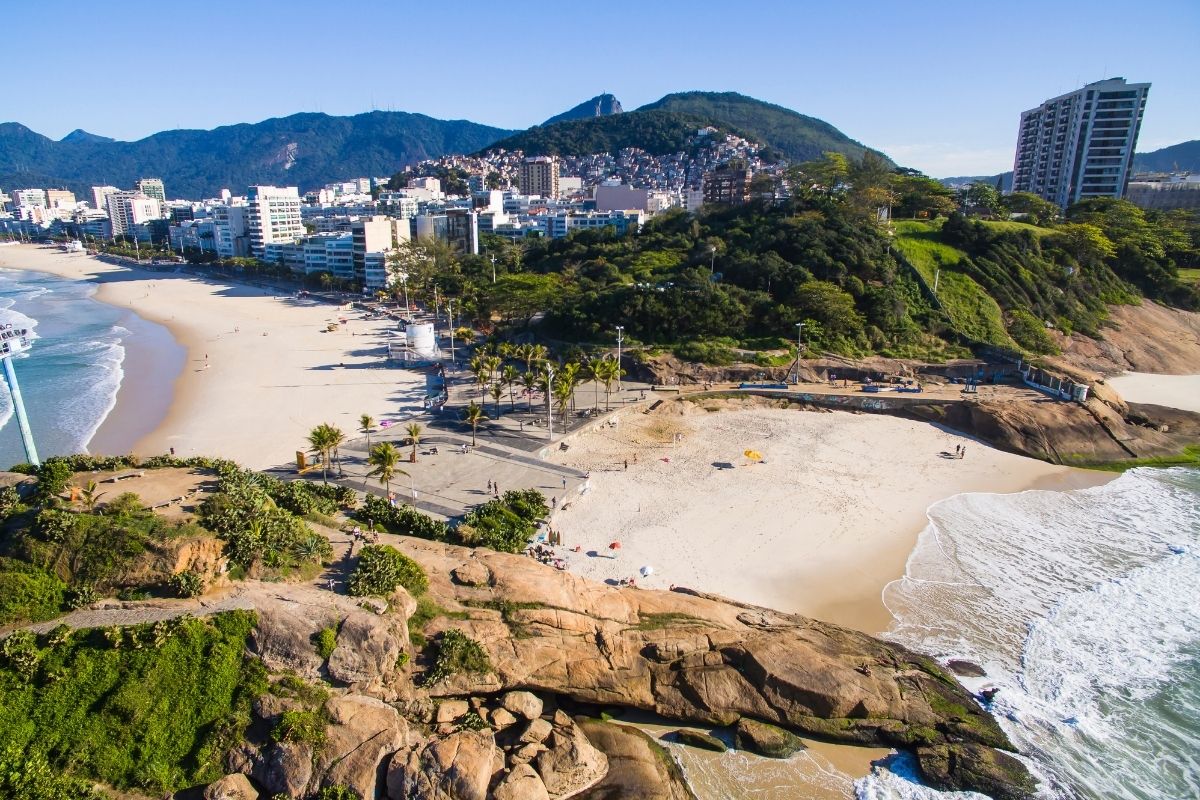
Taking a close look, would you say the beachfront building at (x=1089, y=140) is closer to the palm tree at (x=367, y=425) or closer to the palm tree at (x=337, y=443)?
the palm tree at (x=367, y=425)

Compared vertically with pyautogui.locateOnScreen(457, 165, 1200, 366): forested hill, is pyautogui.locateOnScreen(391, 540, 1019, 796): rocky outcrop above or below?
below

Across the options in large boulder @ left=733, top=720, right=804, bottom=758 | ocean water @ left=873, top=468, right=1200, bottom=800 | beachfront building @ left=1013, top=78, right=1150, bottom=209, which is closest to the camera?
large boulder @ left=733, top=720, right=804, bottom=758

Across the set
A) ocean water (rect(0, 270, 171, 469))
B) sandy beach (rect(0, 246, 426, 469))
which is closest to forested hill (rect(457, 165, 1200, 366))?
sandy beach (rect(0, 246, 426, 469))

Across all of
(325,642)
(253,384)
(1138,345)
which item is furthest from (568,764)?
(1138,345)

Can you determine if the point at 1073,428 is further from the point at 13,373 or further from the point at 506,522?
the point at 13,373

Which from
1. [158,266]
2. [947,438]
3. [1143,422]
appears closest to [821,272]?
[947,438]

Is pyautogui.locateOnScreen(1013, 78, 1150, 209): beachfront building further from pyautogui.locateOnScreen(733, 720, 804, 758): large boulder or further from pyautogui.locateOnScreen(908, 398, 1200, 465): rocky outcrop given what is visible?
pyautogui.locateOnScreen(733, 720, 804, 758): large boulder

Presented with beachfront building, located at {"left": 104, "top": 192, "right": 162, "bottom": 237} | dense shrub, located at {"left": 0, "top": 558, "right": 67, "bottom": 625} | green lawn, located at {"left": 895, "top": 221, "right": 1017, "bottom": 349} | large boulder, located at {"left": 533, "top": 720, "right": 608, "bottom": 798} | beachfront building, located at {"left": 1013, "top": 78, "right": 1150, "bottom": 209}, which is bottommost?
large boulder, located at {"left": 533, "top": 720, "right": 608, "bottom": 798}
